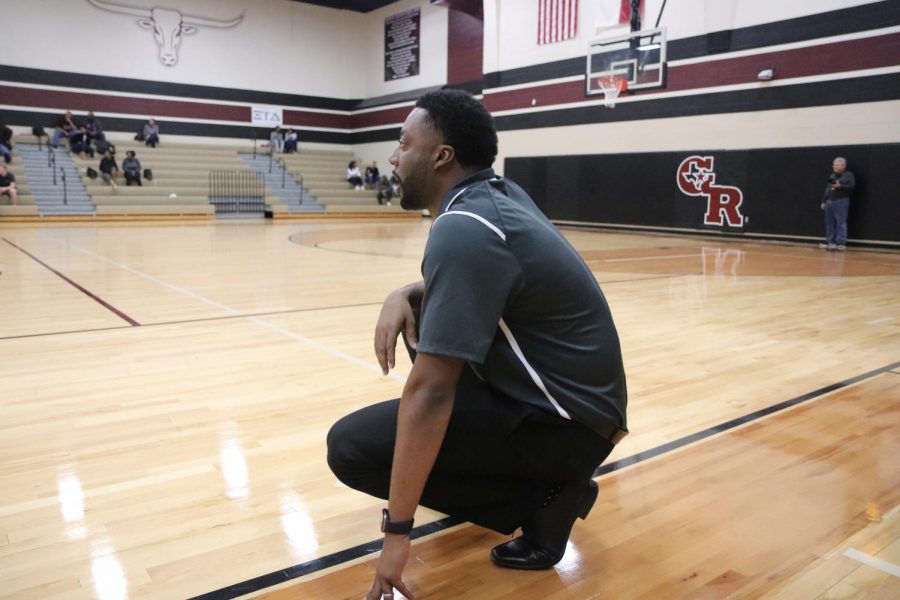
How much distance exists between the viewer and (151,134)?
61.5 feet

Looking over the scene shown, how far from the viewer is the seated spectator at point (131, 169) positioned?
16.6 m

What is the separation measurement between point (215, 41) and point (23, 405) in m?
19.7

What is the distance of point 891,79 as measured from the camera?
10.2 meters

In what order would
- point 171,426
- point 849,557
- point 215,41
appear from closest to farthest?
point 849,557, point 171,426, point 215,41

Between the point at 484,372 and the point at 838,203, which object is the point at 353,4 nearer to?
the point at 838,203

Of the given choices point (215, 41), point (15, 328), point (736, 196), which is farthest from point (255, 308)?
point (215, 41)

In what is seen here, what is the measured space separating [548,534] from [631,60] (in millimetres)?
13159

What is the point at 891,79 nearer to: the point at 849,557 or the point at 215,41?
the point at 849,557

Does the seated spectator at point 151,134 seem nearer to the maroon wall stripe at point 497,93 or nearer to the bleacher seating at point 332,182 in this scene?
the maroon wall stripe at point 497,93

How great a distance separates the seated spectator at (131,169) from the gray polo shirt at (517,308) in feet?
55.9

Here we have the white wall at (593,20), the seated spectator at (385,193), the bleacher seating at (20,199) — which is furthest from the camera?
the seated spectator at (385,193)

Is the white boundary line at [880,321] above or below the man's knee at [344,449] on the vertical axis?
below

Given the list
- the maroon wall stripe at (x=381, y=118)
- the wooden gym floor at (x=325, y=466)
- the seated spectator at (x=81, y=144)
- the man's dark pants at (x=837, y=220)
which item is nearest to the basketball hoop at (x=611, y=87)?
the man's dark pants at (x=837, y=220)

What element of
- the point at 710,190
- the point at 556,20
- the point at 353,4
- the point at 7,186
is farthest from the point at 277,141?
the point at 710,190
